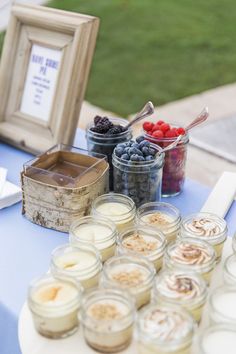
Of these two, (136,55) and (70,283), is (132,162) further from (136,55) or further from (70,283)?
(136,55)

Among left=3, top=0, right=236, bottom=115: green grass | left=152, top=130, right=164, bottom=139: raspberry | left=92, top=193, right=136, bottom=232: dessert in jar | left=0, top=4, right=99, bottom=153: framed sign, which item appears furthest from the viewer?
left=3, top=0, right=236, bottom=115: green grass

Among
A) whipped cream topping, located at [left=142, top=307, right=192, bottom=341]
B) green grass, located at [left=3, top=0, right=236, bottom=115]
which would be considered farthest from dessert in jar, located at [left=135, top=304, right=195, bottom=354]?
green grass, located at [left=3, top=0, right=236, bottom=115]

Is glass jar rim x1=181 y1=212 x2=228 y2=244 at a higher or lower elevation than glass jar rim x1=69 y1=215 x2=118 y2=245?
higher

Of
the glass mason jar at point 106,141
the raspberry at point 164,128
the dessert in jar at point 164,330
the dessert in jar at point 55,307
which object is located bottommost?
the dessert in jar at point 55,307

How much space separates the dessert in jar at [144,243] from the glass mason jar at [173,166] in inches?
13.7

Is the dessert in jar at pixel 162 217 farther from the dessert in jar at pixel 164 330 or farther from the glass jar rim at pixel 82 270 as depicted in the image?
the dessert in jar at pixel 164 330

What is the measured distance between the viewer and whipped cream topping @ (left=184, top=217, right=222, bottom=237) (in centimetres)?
152

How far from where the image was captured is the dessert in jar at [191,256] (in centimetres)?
136

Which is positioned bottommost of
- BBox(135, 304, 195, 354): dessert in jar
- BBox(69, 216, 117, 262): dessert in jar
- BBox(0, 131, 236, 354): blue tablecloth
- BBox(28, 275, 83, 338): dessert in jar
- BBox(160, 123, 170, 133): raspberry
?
BBox(0, 131, 236, 354): blue tablecloth

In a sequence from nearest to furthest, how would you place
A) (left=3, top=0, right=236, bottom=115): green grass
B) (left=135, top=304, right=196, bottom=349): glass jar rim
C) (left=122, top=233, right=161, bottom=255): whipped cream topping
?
(left=135, top=304, right=196, bottom=349): glass jar rim → (left=122, top=233, right=161, bottom=255): whipped cream topping → (left=3, top=0, right=236, bottom=115): green grass

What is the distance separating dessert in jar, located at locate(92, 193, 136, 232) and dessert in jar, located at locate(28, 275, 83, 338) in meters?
0.30

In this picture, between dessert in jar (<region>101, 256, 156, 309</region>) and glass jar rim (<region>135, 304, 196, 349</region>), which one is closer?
glass jar rim (<region>135, 304, 196, 349</region>)

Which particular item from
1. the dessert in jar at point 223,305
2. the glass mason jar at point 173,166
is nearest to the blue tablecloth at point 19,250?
the glass mason jar at point 173,166

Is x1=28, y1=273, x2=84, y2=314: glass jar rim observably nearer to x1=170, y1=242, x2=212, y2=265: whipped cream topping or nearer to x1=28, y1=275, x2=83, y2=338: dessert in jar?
x1=28, y1=275, x2=83, y2=338: dessert in jar
